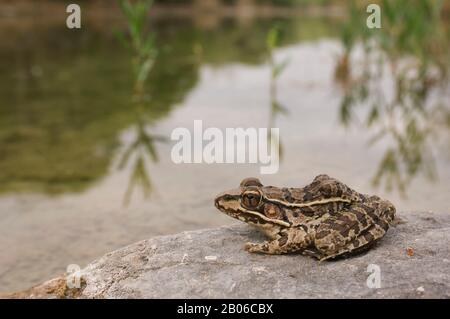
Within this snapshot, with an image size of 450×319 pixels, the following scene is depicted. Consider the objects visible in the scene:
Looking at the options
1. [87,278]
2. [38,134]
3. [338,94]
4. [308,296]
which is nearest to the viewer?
[308,296]

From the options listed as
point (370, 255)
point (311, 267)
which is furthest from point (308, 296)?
point (370, 255)

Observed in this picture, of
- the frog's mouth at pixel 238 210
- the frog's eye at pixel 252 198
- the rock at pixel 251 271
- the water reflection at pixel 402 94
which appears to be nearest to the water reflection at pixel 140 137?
the rock at pixel 251 271

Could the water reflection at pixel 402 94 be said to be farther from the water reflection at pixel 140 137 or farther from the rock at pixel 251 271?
the rock at pixel 251 271

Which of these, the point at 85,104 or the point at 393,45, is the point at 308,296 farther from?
the point at 393,45

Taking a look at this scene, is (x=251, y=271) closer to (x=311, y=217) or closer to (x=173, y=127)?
(x=311, y=217)

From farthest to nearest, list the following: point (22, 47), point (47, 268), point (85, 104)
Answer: point (22, 47) < point (85, 104) < point (47, 268)

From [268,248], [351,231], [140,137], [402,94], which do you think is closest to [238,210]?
[268,248]

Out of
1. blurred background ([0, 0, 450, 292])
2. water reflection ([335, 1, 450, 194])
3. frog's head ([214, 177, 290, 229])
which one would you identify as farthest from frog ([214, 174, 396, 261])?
water reflection ([335, 1, 450, 194])
